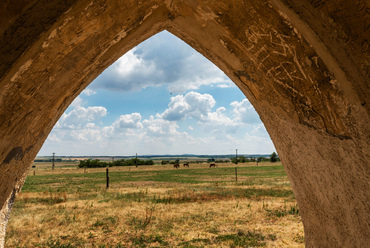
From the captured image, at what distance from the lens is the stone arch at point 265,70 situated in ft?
4.91

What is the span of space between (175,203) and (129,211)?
2.87 metres

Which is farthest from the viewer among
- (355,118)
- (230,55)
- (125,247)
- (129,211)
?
(129,211)

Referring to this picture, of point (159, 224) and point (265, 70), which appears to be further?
point (159, 224)

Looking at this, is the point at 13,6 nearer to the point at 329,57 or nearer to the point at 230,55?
the point at 230,55

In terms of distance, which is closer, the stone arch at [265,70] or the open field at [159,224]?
the stone arch at [265,70]

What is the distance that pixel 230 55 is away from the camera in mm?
2197

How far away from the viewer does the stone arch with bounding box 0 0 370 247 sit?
4.91 feet

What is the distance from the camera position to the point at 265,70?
1.94 m

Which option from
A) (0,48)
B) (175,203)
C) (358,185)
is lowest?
(175,203)

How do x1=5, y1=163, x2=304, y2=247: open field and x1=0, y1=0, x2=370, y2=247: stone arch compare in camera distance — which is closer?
x1=0, y1=0, x2=370, y2=247: stone arch

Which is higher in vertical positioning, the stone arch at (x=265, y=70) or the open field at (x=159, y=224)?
the stone arch at (x=265, y=70)

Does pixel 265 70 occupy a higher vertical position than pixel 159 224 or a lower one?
higher

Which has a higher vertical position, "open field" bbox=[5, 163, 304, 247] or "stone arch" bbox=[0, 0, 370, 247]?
"stone arch" bbox=[0, 0, 370, 247]

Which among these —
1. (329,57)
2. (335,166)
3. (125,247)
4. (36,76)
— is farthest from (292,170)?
(125,247)
